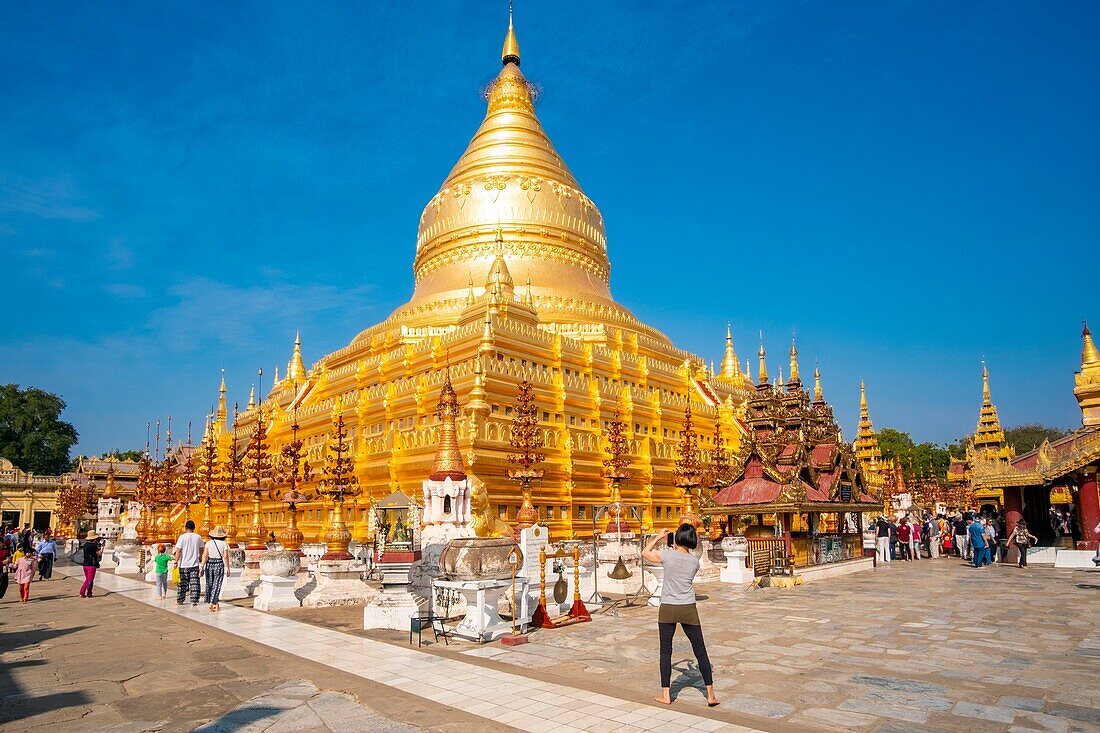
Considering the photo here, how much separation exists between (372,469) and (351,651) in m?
17.5

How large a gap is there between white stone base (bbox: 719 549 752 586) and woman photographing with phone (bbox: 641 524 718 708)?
11521 mm

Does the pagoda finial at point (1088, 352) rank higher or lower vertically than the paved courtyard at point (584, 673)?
higher

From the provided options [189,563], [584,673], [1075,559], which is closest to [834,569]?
[1075,559]

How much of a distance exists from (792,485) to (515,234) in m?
21.5

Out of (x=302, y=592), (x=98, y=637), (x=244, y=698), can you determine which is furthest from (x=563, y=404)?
(x=244, y=698)

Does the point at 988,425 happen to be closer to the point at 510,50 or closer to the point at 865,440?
the point at 865,440

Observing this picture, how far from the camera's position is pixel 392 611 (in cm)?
1185

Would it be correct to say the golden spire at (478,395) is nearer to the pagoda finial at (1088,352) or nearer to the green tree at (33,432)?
the pagoda finial at (1088,352)

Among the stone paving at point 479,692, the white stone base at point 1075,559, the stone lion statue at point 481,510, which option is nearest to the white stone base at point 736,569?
the stone lion statue at point 481,510

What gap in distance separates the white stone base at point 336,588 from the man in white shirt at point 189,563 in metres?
2.46

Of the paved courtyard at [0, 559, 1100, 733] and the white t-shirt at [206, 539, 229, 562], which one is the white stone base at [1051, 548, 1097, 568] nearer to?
the paved courtyard at [0, 559, 1100, 733]

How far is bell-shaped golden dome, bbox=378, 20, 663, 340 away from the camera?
1347 inches

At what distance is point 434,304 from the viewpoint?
33156mm

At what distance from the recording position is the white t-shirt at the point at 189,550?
50.1ft
